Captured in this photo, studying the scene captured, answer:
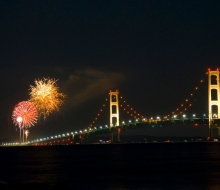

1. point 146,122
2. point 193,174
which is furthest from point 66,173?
point 146,122

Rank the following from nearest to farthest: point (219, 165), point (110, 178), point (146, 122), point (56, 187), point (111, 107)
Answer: point (56, 187)
point (110, 178)
point (219, 165)
point (146, 122)
point (111, 107)

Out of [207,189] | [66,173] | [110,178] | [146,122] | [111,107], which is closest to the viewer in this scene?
[207,189]

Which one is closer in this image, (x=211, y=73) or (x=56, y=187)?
(x=56, y=187)

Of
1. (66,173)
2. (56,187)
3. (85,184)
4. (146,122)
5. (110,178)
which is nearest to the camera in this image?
(56,187)

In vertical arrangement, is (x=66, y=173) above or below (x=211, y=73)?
below

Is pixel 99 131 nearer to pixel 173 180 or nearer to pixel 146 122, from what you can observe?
pixel 146 122

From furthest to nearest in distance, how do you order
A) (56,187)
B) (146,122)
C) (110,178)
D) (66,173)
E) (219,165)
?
(146,122)
(219,165)
(66,173)
(110,178)
(56,187)

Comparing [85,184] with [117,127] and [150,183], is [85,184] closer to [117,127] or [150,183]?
[150,183]

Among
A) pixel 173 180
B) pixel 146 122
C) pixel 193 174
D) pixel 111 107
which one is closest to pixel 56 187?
pixel 173 180

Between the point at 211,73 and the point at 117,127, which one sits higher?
the point at 211,73
